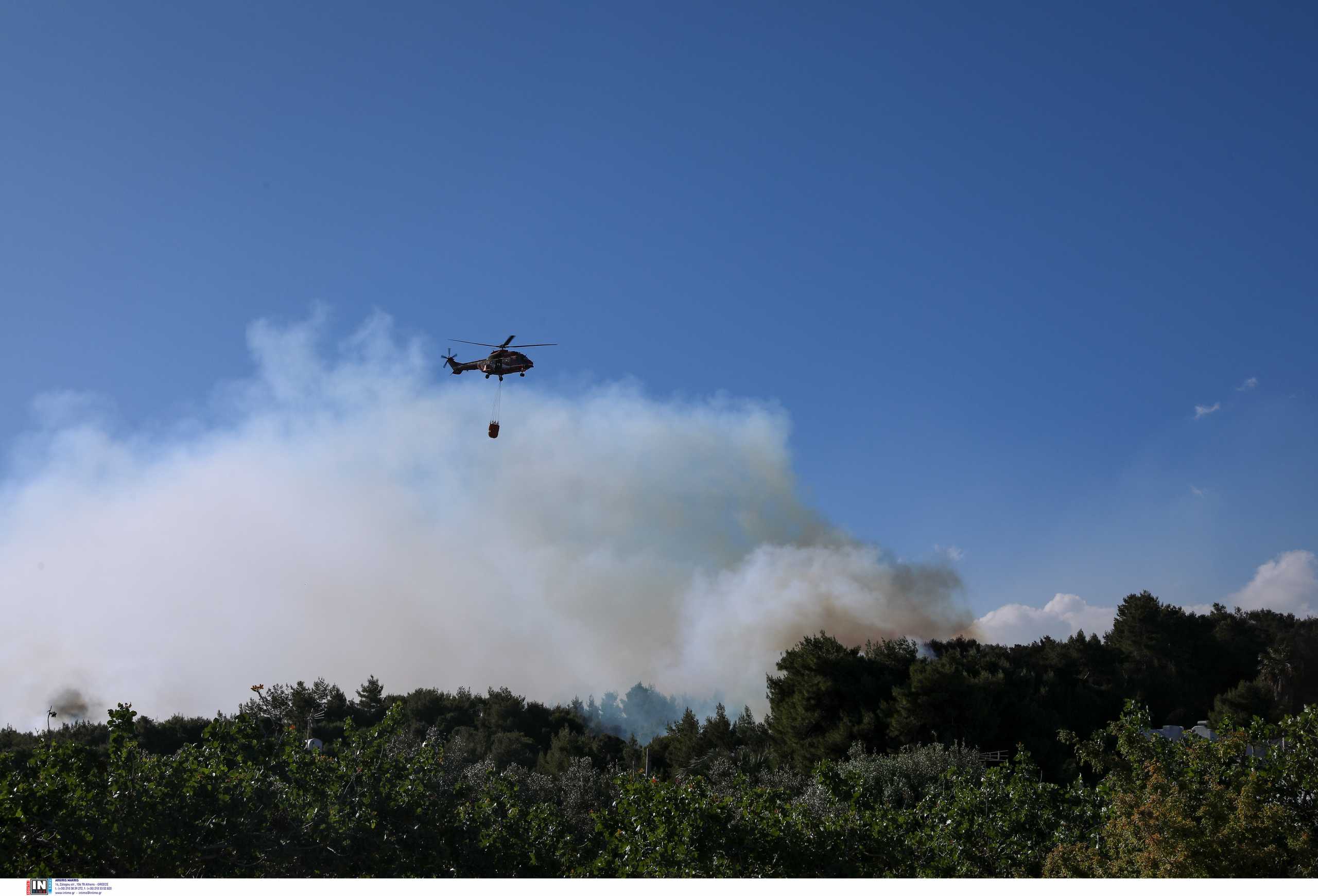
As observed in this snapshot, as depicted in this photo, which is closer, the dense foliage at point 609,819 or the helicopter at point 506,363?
the dense foliage at point 609,819

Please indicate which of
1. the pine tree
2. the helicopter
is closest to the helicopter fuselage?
the helicopter

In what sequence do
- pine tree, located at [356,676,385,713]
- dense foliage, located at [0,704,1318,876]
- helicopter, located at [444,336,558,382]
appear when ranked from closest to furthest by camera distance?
dense foliage, located at [0,704,1318,876] < helicopter, located at [444,336,558,382] < pine tree, located at [356,676,385,713]

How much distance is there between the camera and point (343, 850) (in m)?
10.2

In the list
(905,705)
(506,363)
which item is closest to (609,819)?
(506,363)

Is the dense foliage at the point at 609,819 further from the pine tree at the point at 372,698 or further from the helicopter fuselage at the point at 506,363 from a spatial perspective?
the pine tree at the point at 372,698

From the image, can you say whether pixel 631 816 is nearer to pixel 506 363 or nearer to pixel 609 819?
pixel 609 819

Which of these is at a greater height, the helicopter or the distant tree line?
the helicopter

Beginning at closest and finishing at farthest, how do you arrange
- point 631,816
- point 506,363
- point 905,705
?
1. point 631,816
2. point 506,363
3. point 905,705

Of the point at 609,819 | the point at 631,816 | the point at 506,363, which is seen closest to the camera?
the point at 631,816

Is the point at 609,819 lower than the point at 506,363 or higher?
lower

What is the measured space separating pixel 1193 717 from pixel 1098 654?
680cm

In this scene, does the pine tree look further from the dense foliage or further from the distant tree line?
the dense foliage

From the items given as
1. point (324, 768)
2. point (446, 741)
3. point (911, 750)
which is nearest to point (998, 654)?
point (911, 750)

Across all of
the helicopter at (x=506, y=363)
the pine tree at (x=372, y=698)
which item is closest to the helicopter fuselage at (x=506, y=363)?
the helicopter at (x=506, y=363)
